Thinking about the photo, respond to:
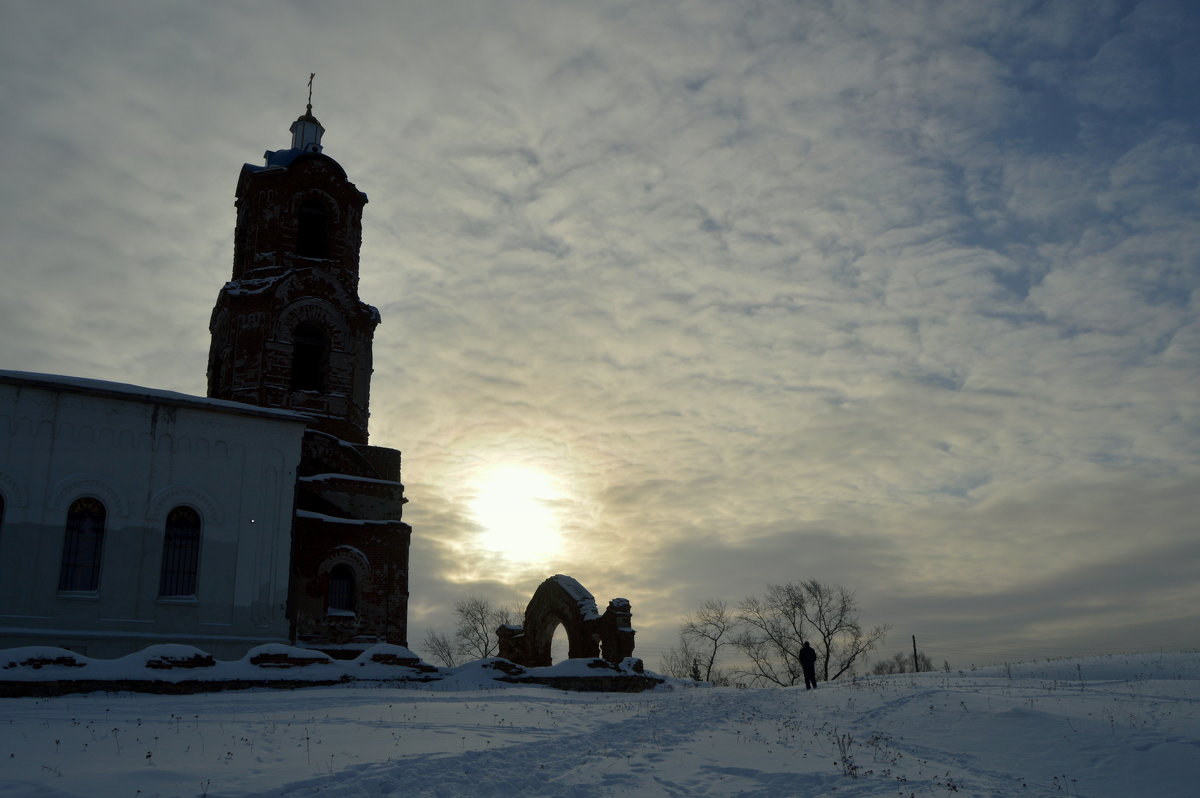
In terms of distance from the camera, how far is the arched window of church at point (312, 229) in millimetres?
28281

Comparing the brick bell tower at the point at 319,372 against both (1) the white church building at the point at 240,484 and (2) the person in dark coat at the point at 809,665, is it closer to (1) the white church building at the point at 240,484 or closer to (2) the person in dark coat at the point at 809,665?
(1) the white church building at the point at 240,484

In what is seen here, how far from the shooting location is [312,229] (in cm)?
2869

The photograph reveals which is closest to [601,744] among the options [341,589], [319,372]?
[341,589]

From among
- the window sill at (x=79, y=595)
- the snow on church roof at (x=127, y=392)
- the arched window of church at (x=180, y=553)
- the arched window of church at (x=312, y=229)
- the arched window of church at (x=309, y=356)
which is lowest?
the window sill at (x=79, y=595)

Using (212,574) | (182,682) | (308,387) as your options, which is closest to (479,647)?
(308,387)

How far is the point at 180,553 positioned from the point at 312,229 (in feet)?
40.1

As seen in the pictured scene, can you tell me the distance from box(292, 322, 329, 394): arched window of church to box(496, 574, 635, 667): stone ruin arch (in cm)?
1006

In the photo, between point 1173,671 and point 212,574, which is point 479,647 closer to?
point 212,574

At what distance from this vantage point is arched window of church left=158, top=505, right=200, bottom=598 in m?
20.5

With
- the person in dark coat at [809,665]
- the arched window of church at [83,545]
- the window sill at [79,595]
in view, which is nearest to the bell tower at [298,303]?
the arched window of church at [83,545]

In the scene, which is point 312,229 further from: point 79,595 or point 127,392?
point 79,595

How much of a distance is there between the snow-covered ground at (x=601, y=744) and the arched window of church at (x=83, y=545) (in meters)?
5.12

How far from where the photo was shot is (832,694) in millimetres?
18906

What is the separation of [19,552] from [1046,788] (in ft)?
64.9
